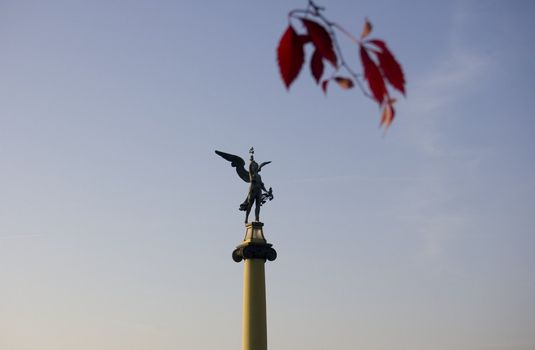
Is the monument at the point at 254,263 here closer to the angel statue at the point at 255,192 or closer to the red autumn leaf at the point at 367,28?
the angel statue at the point at 255,192

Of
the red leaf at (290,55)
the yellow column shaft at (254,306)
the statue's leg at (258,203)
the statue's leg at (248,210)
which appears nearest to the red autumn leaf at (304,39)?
the red leaf at (290,55)

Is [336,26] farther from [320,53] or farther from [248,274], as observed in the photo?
[248,274]

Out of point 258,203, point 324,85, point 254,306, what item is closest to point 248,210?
point 258,203

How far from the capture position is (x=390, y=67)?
2598mm

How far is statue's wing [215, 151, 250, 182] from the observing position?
25.3m

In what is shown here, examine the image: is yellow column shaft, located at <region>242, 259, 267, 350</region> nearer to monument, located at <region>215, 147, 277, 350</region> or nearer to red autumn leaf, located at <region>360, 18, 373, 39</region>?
monument, located at <region>215, 147, 277, 350</region>

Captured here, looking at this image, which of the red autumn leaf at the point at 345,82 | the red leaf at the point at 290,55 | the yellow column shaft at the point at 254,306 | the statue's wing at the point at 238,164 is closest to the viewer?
the red leaf at the point at 290,55

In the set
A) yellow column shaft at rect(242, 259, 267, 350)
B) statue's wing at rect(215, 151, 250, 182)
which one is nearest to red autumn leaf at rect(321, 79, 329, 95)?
yellow column shaft at rect(242, 259, 267, 350)

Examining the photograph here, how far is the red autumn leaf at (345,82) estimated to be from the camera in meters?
2.79

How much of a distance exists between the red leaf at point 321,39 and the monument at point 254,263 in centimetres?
1906

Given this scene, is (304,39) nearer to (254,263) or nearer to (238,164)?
(254,263)

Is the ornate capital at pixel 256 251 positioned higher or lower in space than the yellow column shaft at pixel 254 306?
higher

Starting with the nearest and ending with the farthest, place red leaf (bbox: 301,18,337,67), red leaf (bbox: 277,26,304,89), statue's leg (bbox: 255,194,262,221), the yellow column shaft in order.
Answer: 1. red leaf (bbox: 277,26,304,89)
2. red leaf (bbox: 301,18,337,67)
3. the yellow column shaft
4. statue's leg (bbox: 255,194,262,221)

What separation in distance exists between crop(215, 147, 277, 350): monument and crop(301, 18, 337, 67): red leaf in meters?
19.1
